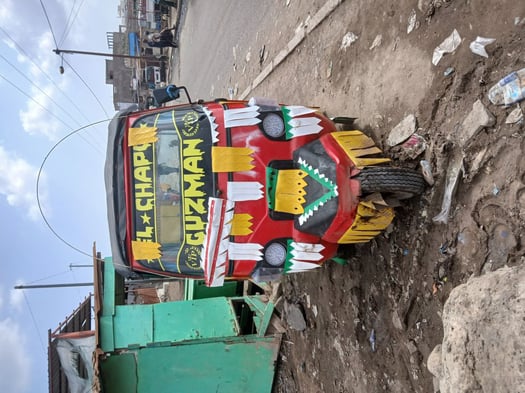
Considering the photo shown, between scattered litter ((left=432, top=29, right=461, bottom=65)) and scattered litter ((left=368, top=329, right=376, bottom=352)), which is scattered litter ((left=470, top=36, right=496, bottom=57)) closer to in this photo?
scattered litter ((left=432, top=29, right=461, bottom=65))

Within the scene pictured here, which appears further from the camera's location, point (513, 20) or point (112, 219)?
point (112, 219)

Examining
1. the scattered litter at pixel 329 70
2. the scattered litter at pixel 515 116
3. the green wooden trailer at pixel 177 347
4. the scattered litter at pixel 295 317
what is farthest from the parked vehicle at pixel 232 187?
the green wooden trailer at pixel 177 347

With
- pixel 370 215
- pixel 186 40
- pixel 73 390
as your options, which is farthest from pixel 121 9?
pixel 370 215

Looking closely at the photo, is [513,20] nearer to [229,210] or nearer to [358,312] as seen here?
[229,210]

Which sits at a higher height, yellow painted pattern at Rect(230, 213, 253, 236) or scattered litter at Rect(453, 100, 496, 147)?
scattered litter at Rect(453, 100, 496, 147)

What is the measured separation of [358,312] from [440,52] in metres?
2.30

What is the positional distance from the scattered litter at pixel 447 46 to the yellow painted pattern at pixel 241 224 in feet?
5.45

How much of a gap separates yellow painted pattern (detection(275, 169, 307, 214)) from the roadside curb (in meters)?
2.26

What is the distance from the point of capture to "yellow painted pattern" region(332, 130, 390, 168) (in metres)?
2.77

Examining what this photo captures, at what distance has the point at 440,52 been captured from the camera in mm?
2738

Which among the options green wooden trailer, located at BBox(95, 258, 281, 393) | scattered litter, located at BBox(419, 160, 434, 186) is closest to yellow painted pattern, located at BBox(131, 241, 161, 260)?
scattered litter, located at BBox(419, 160, 434, 186)

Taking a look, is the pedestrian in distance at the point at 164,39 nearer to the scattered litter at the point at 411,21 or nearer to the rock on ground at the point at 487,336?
the scattered litter at the point at 411,21

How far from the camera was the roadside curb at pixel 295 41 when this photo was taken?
14.4 ft

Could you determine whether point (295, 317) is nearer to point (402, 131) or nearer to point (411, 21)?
point (402, 131)
